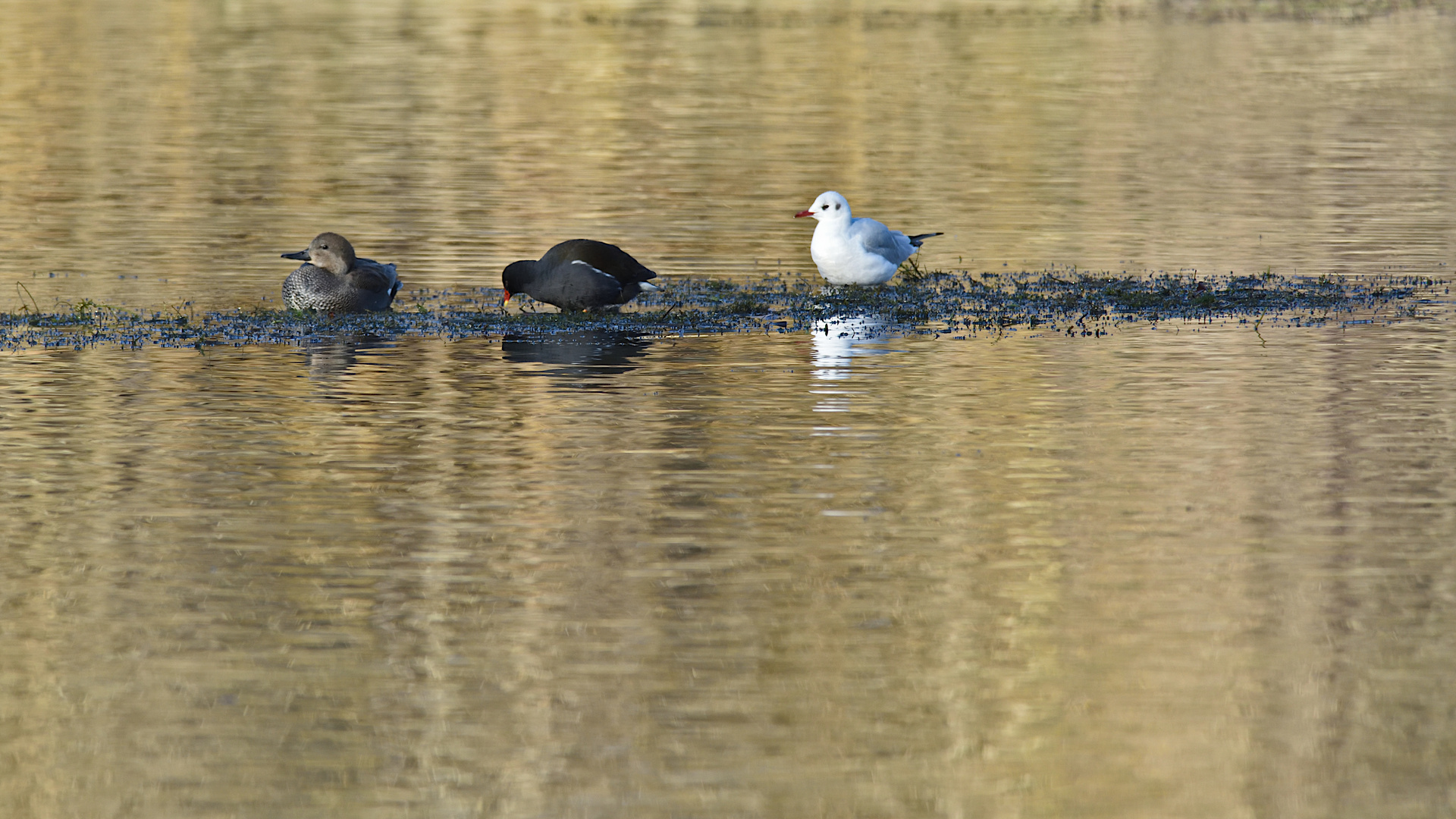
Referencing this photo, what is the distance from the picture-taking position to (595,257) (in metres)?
19.2

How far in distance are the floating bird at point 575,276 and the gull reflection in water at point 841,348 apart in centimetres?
200

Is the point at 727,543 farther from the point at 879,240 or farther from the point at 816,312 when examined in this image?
the point at 879,240

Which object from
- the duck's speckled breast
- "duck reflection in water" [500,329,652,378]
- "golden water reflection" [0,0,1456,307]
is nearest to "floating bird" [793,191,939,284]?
"golden water reflection" [0,0,1456,307]

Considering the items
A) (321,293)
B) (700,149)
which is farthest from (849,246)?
(700,149)

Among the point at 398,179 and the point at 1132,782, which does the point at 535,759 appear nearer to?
the point at 1132,782

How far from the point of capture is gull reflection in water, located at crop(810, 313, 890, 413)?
15398 mm

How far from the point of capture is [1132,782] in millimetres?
7777

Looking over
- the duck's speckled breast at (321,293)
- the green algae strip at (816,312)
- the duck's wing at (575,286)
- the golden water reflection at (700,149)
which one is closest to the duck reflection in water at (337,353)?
the green algae strip at (816,312)

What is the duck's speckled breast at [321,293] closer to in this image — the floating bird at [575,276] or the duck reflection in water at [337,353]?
the duck reflection in water at [337,353]

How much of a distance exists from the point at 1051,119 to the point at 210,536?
31.6 m

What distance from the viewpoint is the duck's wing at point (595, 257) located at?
19.2 metres

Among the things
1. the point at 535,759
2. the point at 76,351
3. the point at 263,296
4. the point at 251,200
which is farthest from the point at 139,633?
the point at 251,200

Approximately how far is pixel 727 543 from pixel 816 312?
28.7 ft

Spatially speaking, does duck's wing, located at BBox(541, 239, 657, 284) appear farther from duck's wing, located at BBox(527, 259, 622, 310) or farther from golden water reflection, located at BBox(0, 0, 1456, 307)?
golden water reflection, located at BBox(0, 0, 1456, 307)
